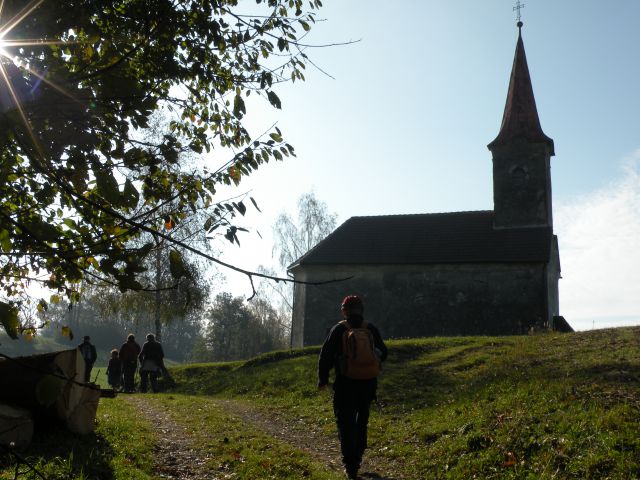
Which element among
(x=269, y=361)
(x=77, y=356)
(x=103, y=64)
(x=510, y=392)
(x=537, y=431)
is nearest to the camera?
(x=103, y=64)

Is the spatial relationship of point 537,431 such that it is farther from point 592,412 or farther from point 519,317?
point 519,317

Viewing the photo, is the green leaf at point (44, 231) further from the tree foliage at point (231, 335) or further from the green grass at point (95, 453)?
the tree foliage at point (231, 335)

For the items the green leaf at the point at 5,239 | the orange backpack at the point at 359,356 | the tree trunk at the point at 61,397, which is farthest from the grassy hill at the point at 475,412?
the green leaf at the point at 5,239

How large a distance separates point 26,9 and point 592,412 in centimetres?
687

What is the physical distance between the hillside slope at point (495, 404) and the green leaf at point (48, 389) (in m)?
5.10

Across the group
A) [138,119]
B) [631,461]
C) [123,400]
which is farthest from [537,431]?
[123,400]

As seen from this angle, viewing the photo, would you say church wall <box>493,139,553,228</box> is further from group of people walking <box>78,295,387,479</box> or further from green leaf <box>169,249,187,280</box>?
green leaf <box>169,249,187,280</box>

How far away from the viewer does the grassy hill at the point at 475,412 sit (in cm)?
636

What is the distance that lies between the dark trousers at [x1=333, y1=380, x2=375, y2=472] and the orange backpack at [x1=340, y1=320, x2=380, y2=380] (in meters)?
0.14

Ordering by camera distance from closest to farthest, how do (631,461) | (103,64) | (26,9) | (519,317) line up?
(26,9) → (103,64) → (631,461) → (519,317)

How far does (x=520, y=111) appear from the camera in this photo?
29.0 metres

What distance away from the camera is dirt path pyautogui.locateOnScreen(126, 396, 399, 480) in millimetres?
6969

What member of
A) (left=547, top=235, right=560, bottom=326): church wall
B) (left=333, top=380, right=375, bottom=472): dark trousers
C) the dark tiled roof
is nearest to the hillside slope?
(left=333, top=380, right=375, bottom=472): dark trousers

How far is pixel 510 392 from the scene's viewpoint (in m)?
9.27
